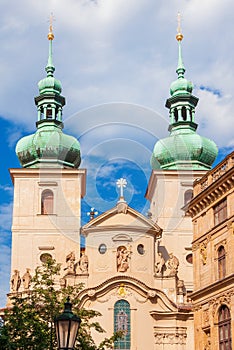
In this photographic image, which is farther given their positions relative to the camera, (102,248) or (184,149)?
(184,149)

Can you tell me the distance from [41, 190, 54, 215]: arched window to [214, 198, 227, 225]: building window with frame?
2487cm

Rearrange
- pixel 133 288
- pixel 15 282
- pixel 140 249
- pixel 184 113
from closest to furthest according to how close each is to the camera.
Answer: pixel 133 288, pixel 15 282, pixel 140 249, pixel 184 113

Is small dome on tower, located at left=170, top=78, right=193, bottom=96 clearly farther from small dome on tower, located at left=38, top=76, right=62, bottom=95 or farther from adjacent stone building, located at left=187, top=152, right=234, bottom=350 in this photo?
adjacent stone building, located at left=187, top=152, right=234, bottom=350

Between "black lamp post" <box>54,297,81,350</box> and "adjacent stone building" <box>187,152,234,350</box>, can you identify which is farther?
"adjacent stone building" <box>187,152,234,350</box>

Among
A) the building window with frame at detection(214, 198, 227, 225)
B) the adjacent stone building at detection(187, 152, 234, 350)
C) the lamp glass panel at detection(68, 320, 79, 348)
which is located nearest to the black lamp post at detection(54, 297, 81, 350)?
the lamp glass panel at detection(68, 320, 79, 348)

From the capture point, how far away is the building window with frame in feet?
119

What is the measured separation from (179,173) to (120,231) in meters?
9.53

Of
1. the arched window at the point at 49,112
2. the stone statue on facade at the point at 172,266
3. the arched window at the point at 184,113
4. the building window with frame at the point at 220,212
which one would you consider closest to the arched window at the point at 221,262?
the building window with frame at the point at 220,212

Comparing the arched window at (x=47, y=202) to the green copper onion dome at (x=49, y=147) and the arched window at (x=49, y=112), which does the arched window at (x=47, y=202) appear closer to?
the green copper onion dome at (x=49, y=147)

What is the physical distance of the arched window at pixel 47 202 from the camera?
59969 millimetres

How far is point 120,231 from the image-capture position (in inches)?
2183

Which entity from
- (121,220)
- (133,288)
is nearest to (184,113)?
(121,220)

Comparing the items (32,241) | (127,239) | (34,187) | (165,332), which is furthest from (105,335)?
(34,187)

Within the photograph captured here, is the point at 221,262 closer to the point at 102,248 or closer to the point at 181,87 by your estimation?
the point at 102,248
